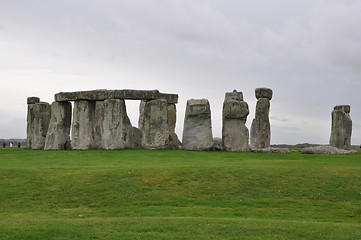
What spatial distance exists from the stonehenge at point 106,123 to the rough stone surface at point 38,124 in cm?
71

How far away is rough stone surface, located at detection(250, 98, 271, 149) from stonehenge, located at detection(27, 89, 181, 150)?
22.9ft

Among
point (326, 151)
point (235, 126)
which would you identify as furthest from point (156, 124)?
point (326, 151)

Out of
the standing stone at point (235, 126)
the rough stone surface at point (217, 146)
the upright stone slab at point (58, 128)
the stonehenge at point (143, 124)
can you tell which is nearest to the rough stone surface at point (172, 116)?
the stonehenge at point (143, 124)

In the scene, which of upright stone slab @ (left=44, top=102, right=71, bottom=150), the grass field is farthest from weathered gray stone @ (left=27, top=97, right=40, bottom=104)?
the grass field

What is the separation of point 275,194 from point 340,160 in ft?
33.6

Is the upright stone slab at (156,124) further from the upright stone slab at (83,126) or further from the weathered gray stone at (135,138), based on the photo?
the upright stone slab at (83,126)

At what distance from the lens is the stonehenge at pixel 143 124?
36562 mm

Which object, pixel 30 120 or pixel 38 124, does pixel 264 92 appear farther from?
pixel 30 120

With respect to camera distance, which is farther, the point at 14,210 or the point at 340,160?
the point at 340,160

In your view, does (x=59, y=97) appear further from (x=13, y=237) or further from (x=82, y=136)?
(x=13, y=237)

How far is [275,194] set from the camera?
20047mm

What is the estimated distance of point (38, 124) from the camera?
42.2 meters

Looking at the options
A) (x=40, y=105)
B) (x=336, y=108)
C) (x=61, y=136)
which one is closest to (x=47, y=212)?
Answer: (x=61, y=136)

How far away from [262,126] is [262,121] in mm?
383
